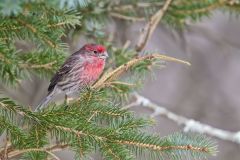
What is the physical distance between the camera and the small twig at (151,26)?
140 inches

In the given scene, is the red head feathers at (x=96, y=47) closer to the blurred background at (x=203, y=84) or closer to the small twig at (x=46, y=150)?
the small twig at (x=46, y=150)

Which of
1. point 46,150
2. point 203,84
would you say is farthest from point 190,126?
point 203,84

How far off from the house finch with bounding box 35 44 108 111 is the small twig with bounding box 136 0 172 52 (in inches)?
9.3

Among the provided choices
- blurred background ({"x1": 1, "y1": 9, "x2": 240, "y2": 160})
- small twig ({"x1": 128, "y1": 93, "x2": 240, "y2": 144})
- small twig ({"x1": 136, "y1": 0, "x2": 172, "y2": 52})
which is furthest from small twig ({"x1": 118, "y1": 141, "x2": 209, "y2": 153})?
blurred background ({"x1": 1, "y1": 9, "x2": 240, "y2": 160})

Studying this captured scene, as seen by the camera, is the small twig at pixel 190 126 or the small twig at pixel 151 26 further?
the small twig at pixel 190 126

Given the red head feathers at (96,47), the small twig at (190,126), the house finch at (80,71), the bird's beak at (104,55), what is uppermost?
the red head feathers at (96,47)

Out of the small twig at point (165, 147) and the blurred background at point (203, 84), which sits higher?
the small twig at point (165, 147)

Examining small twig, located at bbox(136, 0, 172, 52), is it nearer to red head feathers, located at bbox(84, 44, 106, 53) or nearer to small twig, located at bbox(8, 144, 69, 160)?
red head feathers, located at bbox(84, 44, 106, 53)

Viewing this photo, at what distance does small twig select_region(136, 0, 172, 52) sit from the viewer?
11.7 feet

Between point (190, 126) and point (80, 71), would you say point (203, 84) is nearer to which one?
point (190, 126)

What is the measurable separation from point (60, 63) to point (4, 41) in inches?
20.4

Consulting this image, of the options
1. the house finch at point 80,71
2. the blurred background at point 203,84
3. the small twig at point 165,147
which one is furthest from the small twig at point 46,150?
the blurred background at point 203,84

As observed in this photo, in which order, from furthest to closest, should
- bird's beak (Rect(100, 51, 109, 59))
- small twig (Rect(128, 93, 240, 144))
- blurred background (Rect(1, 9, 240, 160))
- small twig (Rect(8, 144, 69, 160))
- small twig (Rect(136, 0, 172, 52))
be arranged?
1. blurred background (Rect(1, 9, 240, 160))
2. small twig (Rect(128, 93, 240, 144))
3. bird's beak (Rect(100, 51, 109, 59))
4. small twig (Rect(136, 0, 172, 52))
5. small twig (Rect(8, 144, 69, 160))

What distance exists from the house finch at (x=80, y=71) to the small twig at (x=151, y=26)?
0.24 metres
